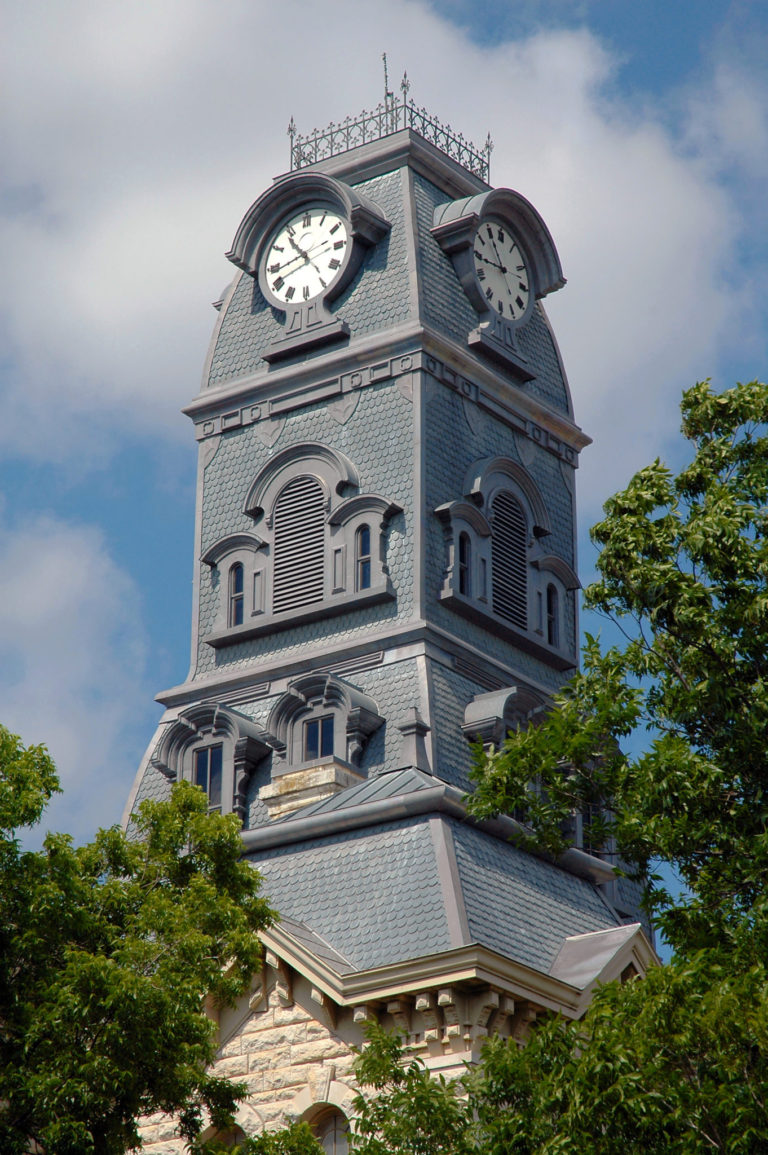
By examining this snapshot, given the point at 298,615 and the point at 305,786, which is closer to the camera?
the point at 305,786

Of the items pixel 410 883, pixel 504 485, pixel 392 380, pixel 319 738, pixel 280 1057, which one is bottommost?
pixel 280 1057

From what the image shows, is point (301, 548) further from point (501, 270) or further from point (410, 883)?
point (410, 883)

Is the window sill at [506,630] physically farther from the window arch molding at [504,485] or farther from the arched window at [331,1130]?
the arched window at [331,1130]

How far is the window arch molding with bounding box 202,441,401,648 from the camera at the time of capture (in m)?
39.4

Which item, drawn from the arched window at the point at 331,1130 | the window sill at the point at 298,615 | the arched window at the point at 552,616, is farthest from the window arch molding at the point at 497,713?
the arched window at the point at 331,1130

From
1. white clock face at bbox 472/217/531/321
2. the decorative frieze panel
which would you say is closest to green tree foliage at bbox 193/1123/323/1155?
the decorative frieze panel

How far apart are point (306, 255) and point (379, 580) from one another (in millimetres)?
8158

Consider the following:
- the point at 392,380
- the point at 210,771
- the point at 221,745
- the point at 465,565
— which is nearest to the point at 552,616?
the point at 465,565

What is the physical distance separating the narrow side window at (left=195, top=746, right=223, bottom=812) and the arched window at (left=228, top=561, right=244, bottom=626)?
323cm

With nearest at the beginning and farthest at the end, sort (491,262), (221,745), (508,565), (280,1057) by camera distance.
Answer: (280,1057)
(221,745)
(508,565)
(491,262)

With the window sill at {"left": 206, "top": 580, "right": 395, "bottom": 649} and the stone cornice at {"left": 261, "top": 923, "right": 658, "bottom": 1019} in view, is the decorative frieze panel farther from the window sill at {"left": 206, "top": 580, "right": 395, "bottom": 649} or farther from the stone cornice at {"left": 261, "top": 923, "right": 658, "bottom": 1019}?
the stone cornice at {"left": 261, "top": 923, "right": 658, "bottom": 1019}

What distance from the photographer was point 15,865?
914 inches

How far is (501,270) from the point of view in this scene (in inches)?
1729

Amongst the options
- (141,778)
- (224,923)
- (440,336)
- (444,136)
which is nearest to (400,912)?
(224,923)
